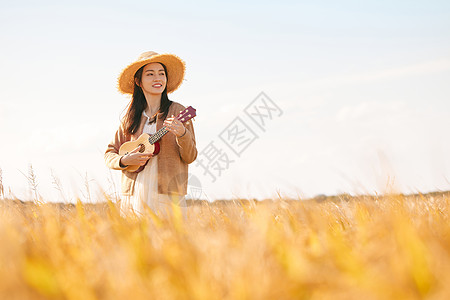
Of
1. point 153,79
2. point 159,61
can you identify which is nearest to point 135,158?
point 153,79

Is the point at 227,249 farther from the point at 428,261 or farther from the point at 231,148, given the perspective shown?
the point at 231,148

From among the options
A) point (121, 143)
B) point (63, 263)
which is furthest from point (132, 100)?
point (63, 263)

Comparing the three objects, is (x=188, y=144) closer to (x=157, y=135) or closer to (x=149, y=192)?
(x=157, y=135)

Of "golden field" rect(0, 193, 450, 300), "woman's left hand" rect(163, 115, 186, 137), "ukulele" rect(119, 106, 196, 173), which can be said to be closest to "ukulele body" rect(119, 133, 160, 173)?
"ukulele" rect(119, 106, 196, 173)

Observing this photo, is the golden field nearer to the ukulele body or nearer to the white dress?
the white dress

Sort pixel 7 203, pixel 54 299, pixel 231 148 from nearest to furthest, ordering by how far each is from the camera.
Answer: pixel 54 299
pixel 7 203
pixel 231 148

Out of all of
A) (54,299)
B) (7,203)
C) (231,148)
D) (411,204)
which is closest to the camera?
(54,299)

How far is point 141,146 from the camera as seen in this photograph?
3.96 metres

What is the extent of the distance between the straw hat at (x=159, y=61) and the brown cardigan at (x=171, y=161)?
1.48ft

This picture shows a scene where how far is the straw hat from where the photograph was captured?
4215 mm

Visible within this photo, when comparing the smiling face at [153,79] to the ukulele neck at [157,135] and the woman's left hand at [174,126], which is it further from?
the woman's left hand at [174,126]

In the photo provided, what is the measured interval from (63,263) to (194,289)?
591mm

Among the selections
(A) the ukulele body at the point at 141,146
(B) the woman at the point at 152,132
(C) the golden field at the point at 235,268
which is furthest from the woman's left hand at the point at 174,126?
(C) the golden field at the point at 235,268

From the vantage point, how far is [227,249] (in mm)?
1316
